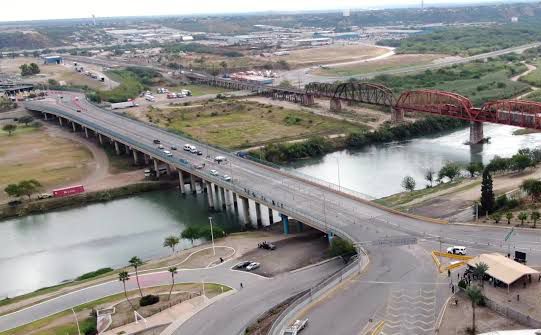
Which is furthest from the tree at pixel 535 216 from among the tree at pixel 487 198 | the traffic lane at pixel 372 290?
the traffic lane at pixel 372 290

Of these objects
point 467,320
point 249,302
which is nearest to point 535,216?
point 467,320

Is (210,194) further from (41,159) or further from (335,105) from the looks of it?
(335,105)

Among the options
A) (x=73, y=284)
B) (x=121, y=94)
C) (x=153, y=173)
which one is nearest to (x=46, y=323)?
(x=73, y=284)

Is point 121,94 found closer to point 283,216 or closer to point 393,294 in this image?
point 283,216

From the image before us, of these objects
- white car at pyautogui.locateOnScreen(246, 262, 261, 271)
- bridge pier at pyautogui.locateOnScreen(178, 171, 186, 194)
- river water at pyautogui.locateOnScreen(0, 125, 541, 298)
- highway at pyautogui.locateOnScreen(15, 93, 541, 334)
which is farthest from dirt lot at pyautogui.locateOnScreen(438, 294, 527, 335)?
bridge pier at pyautogui.locateOnScreen(178, 171, 186, 194)

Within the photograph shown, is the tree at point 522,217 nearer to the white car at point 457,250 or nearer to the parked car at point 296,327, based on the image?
the white car at point 457,250

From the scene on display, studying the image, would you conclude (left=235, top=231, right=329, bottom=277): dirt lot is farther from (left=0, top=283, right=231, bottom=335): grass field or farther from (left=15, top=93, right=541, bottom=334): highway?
(left=0, top=283, right=231, bottom=335): grass field

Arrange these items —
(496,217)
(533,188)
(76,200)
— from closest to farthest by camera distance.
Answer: (496,217)
(533,188)
(76,200)
